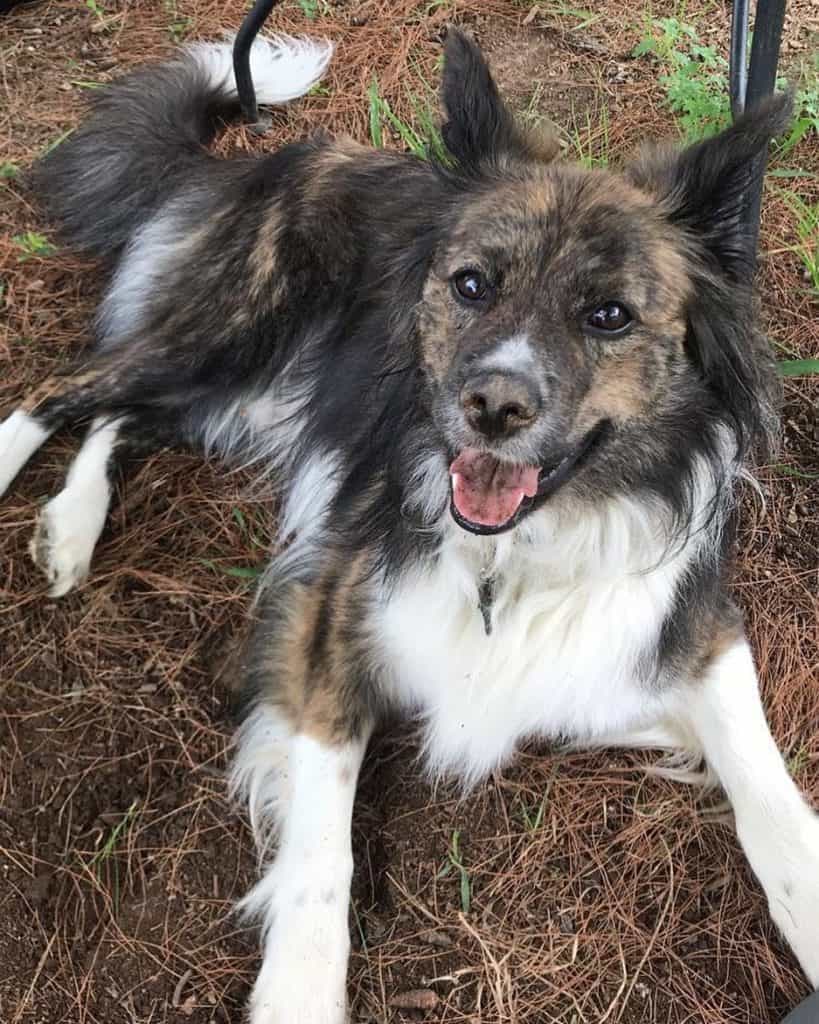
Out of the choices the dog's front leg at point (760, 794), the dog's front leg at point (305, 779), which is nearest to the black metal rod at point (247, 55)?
the dog's front leg at point (305, 779)

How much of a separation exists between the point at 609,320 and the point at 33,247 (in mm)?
2484

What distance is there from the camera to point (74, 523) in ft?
9.91

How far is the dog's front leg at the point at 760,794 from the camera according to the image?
2.37 meters

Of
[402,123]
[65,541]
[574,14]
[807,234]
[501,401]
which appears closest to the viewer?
[501,401]

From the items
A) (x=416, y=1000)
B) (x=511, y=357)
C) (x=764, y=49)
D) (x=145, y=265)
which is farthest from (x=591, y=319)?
(x=145, y=265)

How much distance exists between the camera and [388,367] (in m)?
2.58

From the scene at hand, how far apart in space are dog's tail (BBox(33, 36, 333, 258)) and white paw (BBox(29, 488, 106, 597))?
1124mm

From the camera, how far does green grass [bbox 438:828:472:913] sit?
99.4 inches

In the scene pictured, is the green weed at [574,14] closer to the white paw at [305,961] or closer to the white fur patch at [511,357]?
the white fur patch at [511,357]

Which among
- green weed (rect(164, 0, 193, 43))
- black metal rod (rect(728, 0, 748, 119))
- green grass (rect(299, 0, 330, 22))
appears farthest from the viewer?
green grass (rect(299, 0, 330, 22))

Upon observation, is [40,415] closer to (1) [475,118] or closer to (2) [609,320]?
(1) [475,118]

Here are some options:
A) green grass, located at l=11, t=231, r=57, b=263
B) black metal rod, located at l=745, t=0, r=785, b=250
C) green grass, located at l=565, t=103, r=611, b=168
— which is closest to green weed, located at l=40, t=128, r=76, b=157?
green grass, located at l=11, t=231, r=57, b=263

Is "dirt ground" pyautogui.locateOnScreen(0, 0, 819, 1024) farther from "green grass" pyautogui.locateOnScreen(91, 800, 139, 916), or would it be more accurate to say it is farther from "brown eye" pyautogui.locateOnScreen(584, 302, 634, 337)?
"brown eye" pyautogui.locateOnScreen(584, 302, 634, 337)

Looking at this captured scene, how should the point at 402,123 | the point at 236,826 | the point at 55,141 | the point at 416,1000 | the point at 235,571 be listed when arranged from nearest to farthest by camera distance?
the point at 416,1000 < the point at 236,826 < the point at 235,571 < the point at 55,141 < the point at 402,123
